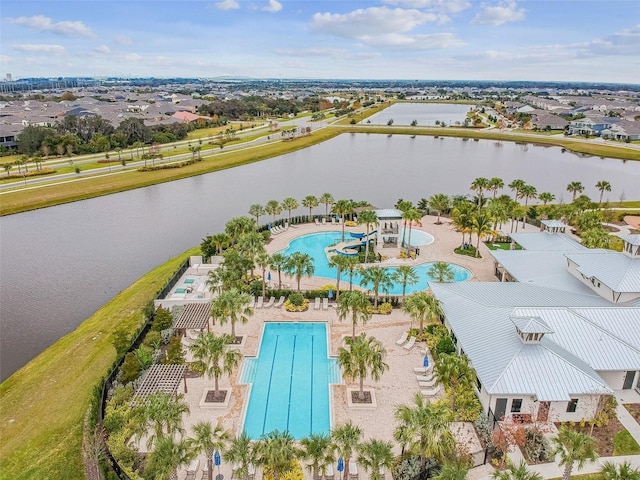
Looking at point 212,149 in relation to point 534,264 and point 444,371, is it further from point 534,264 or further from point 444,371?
point 444,371

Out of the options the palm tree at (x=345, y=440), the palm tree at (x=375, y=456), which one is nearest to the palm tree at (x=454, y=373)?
the palm tree at (x=375, y=456)

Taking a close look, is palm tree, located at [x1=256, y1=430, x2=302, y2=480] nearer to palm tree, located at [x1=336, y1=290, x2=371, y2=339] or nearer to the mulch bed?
the mulch bed

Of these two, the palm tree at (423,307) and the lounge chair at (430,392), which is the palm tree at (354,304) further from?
the lounge chair at (430,392)

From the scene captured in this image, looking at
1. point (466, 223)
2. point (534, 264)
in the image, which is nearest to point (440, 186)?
point (466, 223)

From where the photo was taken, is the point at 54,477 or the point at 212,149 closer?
the point at 54,477

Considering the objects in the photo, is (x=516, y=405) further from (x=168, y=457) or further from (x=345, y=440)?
(x=168, y=457)

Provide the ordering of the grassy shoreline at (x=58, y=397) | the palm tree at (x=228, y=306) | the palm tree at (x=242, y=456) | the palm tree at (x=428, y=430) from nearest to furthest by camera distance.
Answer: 1. the palm tree at (x=242, y=456)
2. the palm tree at (x=428, y=430)
3. the grassy shoreline at (x=58, y=397)
4. the palm tree at (x=228, y=306)

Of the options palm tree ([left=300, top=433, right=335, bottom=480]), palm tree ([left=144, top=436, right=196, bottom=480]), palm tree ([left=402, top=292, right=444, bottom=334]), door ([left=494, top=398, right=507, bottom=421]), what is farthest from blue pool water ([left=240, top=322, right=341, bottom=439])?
door ([left=494, top=398, right=507, bottom=421])
